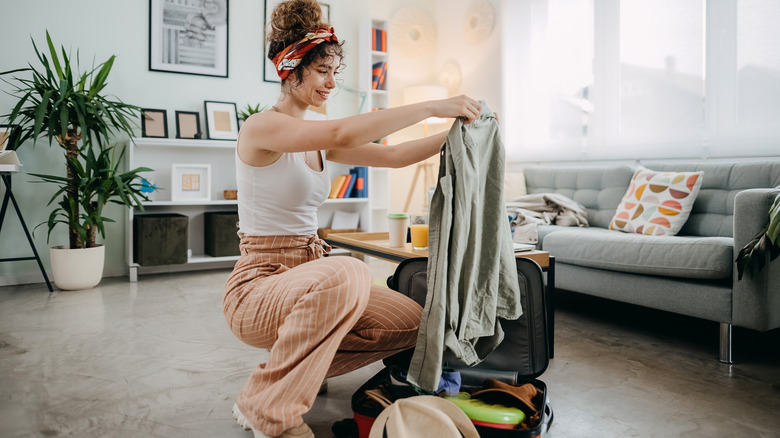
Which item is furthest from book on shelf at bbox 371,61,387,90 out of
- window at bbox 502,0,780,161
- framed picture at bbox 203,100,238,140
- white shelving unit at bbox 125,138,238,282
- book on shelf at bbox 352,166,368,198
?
white shelving unit at bbox 125,138,238,282

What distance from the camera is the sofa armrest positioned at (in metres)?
1.93

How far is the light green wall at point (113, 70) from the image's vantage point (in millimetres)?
3590

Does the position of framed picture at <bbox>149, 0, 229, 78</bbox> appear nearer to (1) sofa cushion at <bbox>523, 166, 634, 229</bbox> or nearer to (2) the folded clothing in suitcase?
(1) sofa cushion at <bbox>523, 166, 634, 229</bbox>

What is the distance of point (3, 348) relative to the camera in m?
2.17

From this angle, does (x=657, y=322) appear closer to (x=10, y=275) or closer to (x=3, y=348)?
(x=3, y=348)

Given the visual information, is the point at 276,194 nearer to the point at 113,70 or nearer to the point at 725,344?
the point at 725,344

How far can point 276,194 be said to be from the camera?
141cm

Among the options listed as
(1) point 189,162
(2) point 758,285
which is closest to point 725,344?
(2) point 758,285

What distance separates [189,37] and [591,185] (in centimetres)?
321

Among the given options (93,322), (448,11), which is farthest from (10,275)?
(448,11)

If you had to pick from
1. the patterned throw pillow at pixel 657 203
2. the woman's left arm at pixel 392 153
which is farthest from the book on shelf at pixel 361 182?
the woman's left arm at pixel 392 153

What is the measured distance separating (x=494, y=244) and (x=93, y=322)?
7.15 feet

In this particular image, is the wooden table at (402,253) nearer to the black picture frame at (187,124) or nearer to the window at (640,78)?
the window at (640,78)

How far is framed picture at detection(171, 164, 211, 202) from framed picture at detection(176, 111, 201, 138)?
Result: 0.81ft
